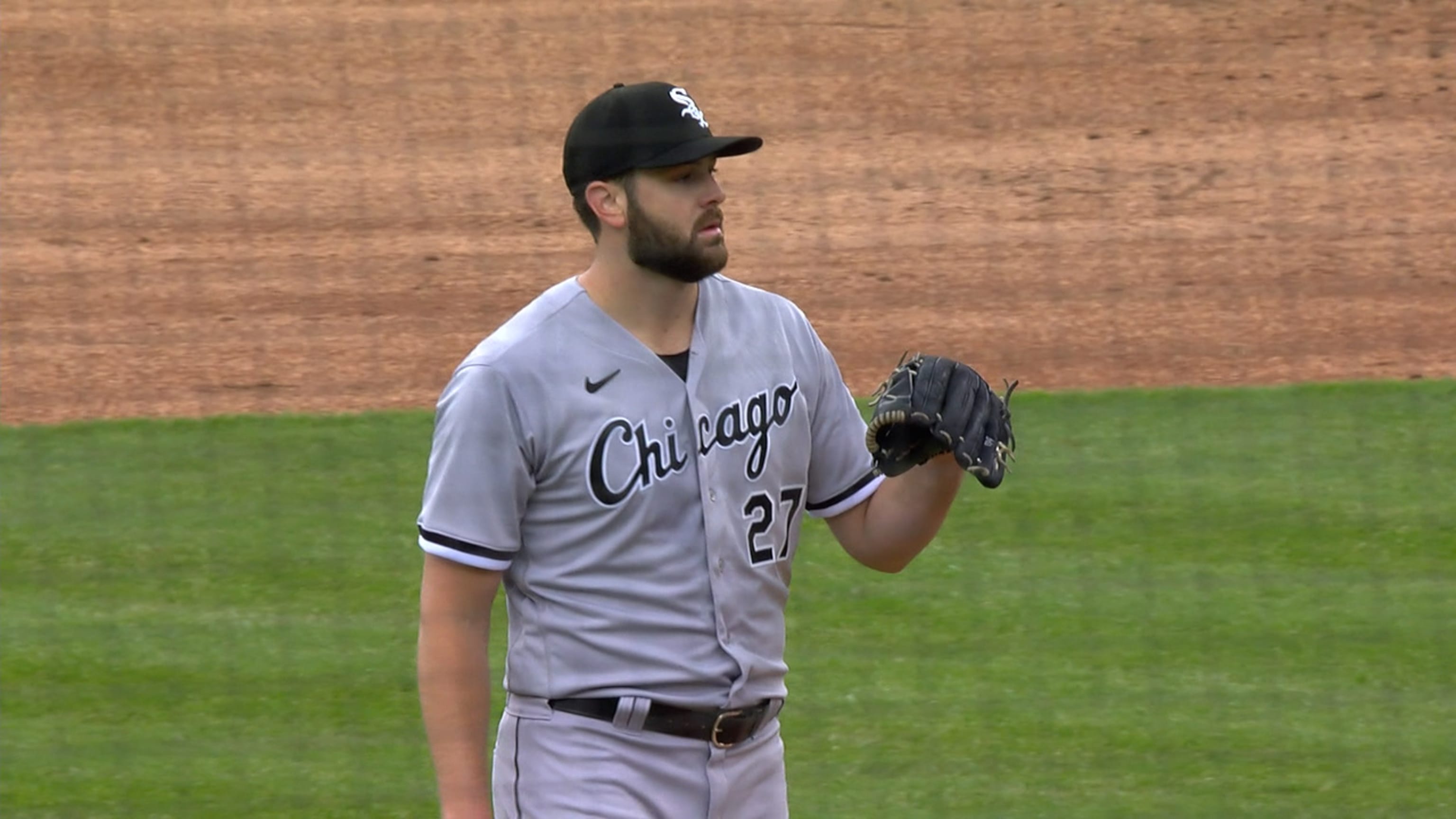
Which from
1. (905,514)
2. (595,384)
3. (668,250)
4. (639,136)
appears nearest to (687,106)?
(639,136)

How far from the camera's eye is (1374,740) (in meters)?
5.51

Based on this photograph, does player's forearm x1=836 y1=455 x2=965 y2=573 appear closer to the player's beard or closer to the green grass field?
the player's beard

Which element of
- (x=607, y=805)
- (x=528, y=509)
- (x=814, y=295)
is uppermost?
(x=528, y=509)

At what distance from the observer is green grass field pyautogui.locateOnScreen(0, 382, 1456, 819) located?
537 cm

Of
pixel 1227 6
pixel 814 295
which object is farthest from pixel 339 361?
pixel 1227 6

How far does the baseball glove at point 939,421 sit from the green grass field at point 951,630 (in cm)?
241

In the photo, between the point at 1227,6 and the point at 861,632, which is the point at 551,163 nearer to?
the point at 1227,6

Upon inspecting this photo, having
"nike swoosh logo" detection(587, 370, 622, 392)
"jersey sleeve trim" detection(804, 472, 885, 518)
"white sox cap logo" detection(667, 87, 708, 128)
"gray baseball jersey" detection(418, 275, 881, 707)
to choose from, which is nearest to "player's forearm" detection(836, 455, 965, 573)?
"jersey sleeve trim" detection(804, 472, 885, 518)

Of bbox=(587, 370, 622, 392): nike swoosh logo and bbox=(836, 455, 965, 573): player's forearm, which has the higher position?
bbox=(587, 370, 622, 392): nike swoosh logo

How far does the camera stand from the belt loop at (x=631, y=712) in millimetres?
2803

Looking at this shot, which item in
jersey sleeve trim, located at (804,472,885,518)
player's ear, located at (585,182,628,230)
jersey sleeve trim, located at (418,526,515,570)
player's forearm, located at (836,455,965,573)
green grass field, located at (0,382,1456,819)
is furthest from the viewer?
green grass field, located at (0,382,1456,819)

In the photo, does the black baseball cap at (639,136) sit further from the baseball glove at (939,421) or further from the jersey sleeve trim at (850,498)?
the jersey sleeve trim at (850,498)

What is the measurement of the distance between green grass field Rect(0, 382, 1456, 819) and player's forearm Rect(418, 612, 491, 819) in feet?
8.33

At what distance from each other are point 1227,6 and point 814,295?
4386 mm
